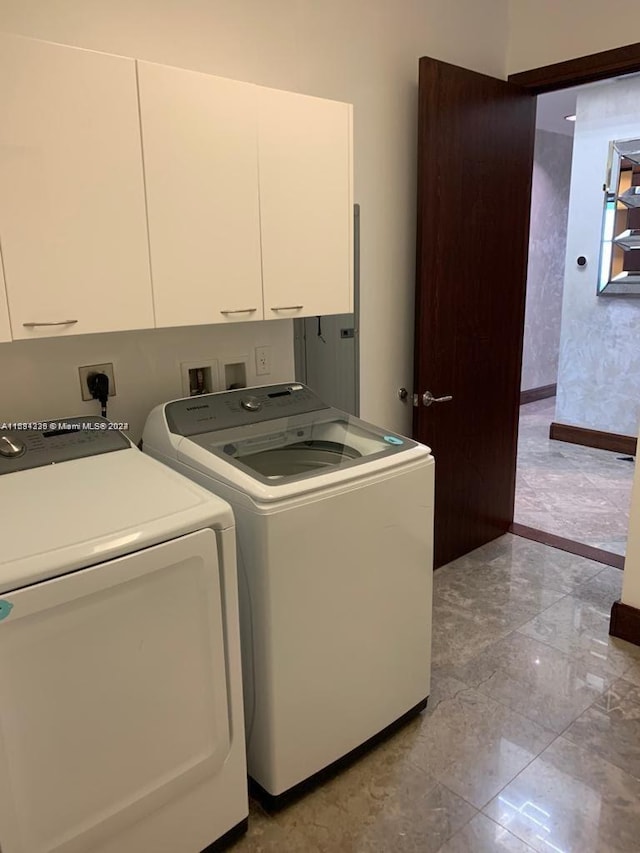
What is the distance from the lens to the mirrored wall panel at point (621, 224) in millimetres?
4359

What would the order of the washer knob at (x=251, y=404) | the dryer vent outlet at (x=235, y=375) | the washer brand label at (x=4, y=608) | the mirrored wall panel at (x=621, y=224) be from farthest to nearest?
the mirrored wall panel at (x=621, y=224), the dryer vent outlet at (x=235, y=375), the washer knob at (x=251, y=404), the washer brand label at (x=4, y=608)

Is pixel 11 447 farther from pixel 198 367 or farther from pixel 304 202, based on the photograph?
pixel 304 202

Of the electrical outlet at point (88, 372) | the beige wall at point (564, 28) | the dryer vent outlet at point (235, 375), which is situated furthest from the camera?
the beige wall at point (564, 28)

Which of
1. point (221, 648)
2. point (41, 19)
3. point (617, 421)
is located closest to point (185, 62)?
point (41, 19)

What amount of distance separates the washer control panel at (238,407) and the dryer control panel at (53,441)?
7.3 inches

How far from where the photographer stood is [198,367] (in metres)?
2.13

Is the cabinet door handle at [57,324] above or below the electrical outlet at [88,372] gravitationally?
above

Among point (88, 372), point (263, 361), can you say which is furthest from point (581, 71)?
point (88, 372)

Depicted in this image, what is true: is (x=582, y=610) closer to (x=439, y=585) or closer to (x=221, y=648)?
(x=439, y=585)

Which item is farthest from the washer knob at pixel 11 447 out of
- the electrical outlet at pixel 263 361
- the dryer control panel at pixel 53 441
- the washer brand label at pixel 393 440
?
the washer brand label at pixel 393 440

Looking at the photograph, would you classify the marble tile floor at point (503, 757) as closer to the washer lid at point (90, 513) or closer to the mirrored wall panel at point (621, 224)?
the washer lid at point (90, 513)

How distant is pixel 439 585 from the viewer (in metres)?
2.84

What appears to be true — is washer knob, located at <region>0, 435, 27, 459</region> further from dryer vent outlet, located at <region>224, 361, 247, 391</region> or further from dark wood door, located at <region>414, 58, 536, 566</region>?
dark wood door, located at <region>414, 58, 536, 566</region>

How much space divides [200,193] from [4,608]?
3.62 ft
